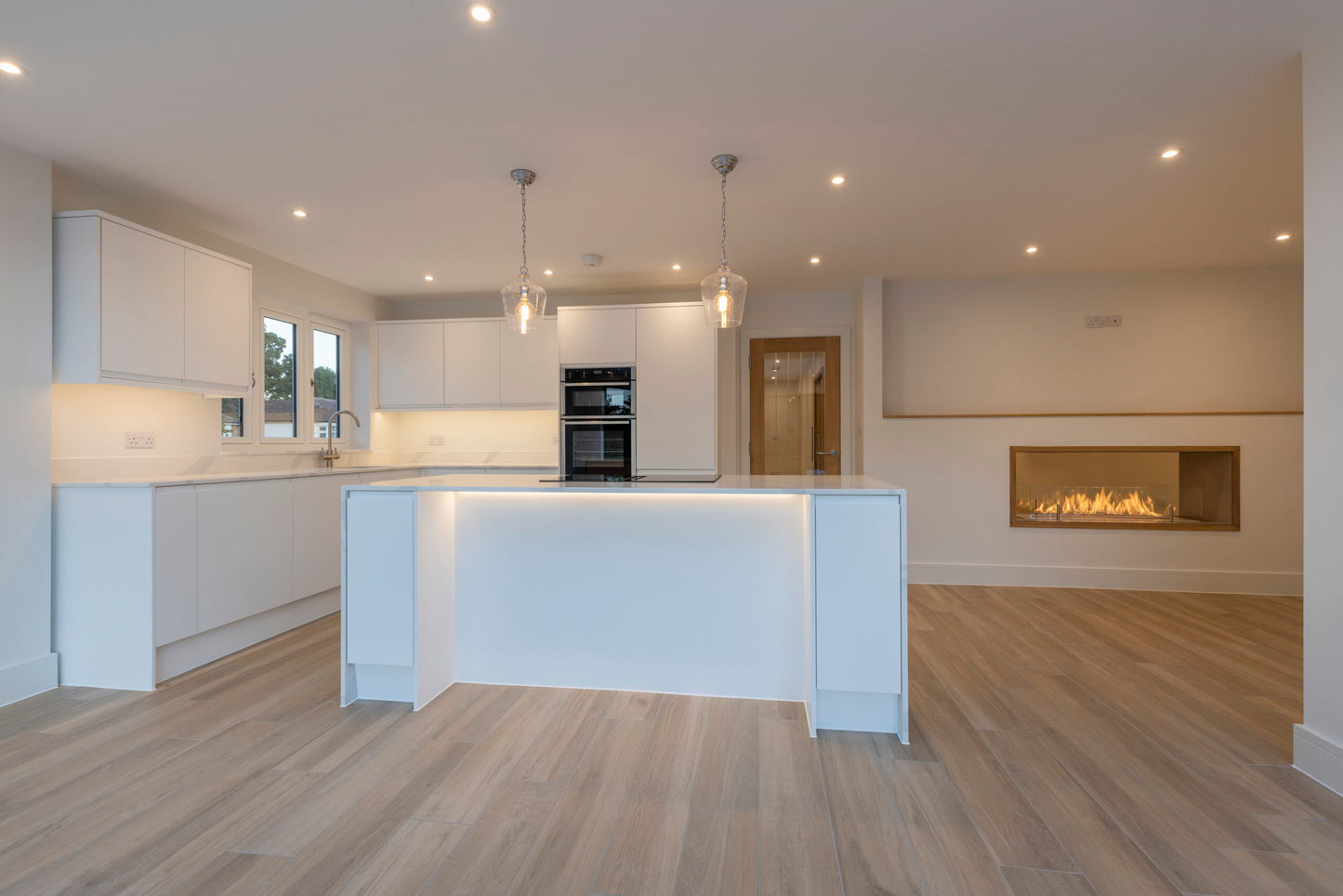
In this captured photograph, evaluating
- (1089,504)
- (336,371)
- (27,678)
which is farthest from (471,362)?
(1089,504)

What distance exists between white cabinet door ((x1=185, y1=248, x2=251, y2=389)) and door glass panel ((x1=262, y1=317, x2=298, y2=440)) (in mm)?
781

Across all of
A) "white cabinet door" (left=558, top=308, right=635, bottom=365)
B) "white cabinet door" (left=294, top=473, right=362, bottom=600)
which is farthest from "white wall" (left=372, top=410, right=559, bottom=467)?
"white cabinet door" (left=294, top=473, right=362, bottom=600)

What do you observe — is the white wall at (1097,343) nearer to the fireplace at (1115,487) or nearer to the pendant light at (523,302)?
the fireplace at (1115,487)

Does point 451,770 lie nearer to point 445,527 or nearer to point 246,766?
point 246,766

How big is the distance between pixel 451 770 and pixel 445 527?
1.06 m

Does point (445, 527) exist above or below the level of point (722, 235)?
below

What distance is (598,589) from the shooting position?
2779mm

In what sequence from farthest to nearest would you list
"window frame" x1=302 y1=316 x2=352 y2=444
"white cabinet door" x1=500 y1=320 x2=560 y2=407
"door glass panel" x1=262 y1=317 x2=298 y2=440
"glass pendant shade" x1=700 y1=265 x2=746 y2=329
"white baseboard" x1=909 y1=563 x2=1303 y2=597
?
1. "white cabinet door" x1=500 y1=320 x2=560 y2=407
2. "window frame" x1=302 y1=316 x2=352 y2=444
3. "white baseboard" x1=909 y1=563 x2=1303 y2=597
4. "door glass panel" x1=262 y1=317 x2=298 y2=440
5. "glass pendant shade" x1=700 y1=265 x2=746 y2=329

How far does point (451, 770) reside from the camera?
2096 millimetres

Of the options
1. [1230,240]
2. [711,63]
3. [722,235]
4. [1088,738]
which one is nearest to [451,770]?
[1088,738]

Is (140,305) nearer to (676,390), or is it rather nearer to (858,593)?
(676,390)

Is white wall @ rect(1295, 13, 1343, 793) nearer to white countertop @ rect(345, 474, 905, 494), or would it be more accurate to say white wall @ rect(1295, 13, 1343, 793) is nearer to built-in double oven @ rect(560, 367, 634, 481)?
white countertop @ rect(345, 474, 905, 494)

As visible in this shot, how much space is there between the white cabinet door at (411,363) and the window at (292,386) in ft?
1.04

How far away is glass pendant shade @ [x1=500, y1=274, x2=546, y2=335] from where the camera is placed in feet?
9.79
